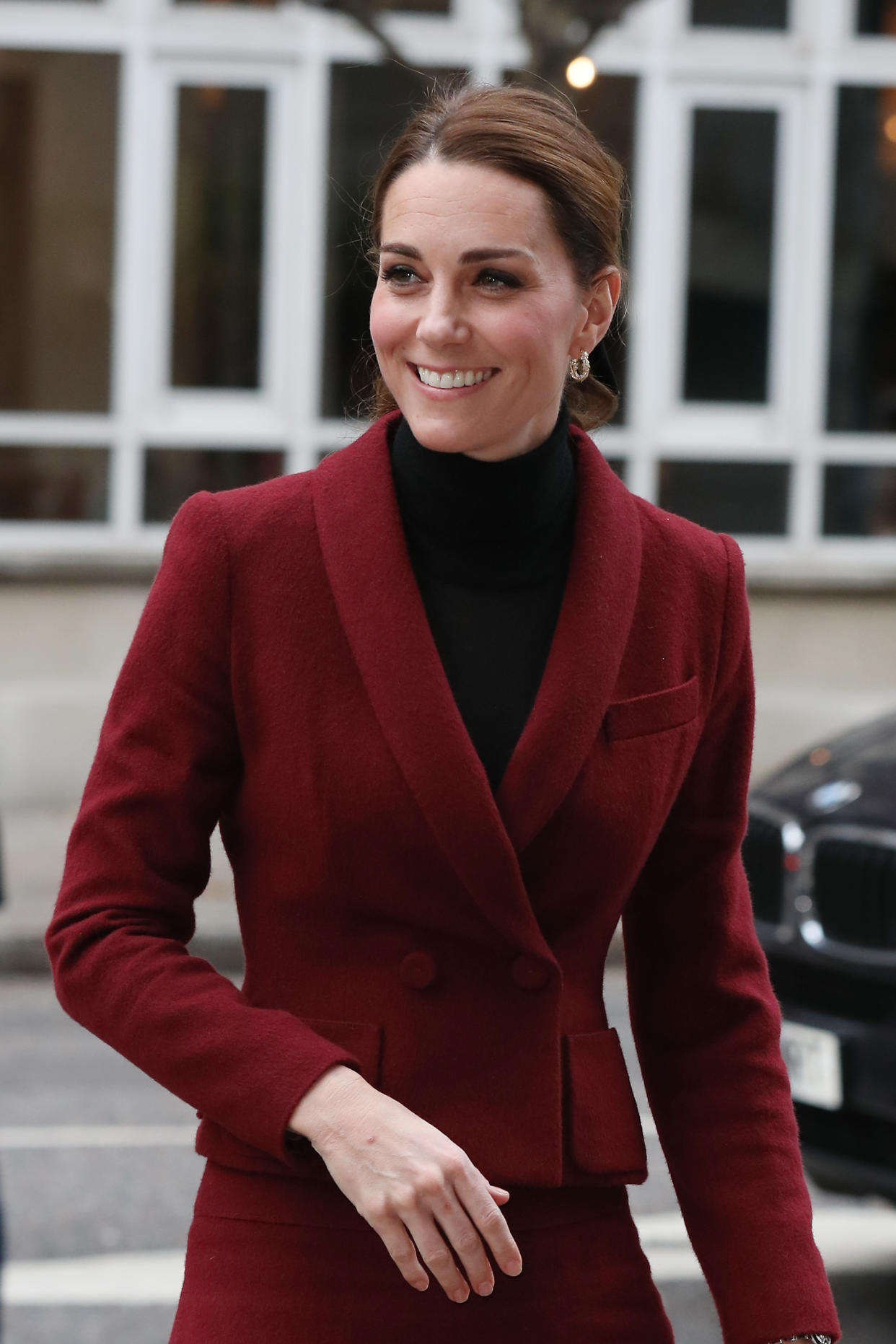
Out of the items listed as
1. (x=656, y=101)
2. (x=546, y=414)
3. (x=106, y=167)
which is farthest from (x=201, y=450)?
(x=546, y=414)

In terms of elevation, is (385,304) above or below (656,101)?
below

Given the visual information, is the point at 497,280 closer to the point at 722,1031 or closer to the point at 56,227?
the point at 722,1031

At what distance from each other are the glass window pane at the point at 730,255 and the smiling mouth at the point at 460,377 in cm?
1134

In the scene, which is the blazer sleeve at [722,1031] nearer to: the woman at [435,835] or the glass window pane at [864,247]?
the woman at [435,835]

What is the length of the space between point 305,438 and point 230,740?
→ 1102 cm

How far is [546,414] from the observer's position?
6.41 ft

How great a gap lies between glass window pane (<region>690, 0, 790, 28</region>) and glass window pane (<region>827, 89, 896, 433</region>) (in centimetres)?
67

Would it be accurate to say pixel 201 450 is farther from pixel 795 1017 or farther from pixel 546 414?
pixel 546 414

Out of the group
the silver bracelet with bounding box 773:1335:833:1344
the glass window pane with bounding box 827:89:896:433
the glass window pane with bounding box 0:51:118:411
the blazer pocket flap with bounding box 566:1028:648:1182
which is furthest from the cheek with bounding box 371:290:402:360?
the glass window pane with bounding box 827:89:896:433

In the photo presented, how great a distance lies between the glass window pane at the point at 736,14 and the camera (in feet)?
41.7

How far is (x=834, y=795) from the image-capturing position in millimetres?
4723

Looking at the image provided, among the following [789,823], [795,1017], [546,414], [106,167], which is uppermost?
[106,167]

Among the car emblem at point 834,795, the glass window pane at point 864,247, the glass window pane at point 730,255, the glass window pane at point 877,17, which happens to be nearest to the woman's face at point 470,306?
the car emblem at point 834,795

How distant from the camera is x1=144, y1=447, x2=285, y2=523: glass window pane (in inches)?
498
